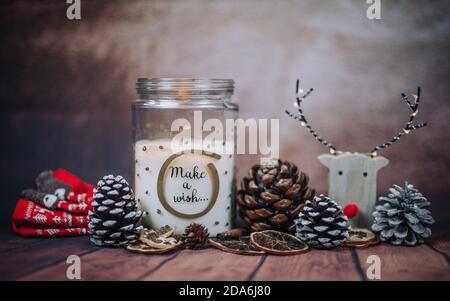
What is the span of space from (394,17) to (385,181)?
454 mm

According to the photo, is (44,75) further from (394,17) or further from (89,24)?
(394,17)

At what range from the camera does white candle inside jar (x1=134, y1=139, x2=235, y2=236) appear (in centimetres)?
122

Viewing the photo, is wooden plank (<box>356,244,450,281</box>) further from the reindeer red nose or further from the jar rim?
the jar rim

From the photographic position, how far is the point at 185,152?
3.99ft

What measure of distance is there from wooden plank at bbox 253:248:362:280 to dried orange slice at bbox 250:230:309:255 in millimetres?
14

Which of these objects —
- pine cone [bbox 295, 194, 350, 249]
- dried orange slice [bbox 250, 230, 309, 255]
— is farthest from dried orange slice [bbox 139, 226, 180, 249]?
pine cone [bbox 295, 194, 350, 249]

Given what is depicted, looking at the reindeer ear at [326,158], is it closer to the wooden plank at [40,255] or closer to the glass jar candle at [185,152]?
the glass jar candle at [185,152]

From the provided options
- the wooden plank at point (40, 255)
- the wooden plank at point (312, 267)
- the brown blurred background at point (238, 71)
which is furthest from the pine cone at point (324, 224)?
the brown blurred background at point (238, 71)

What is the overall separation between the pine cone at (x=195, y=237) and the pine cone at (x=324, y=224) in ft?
0.66

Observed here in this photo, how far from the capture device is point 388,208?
1229 millimetres

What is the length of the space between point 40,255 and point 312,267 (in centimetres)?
51

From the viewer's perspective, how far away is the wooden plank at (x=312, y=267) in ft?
3.29

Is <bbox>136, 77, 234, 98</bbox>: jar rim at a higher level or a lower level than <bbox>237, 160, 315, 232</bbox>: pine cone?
higher
